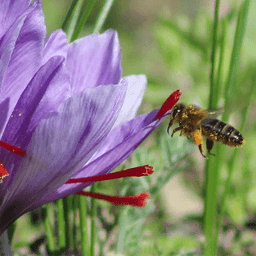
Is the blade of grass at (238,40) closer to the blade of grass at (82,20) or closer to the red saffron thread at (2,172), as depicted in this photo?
the blade of grass at (82,20)

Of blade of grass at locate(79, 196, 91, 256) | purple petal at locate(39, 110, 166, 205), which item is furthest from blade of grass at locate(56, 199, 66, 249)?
purple petal at locate(39, 110, 166, 205)

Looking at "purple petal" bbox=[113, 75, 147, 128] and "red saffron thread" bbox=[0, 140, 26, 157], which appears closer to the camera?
"red saffron thread" bbox=[0, 140, 26, 157]

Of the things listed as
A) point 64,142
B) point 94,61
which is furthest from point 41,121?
point 94,61

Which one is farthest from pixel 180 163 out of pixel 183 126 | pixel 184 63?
pixel 184 63

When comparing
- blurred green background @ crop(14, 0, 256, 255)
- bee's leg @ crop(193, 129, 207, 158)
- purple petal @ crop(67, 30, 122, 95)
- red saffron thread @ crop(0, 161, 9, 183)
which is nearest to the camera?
red saffron thread @ crop(0, 161, 9, 183)

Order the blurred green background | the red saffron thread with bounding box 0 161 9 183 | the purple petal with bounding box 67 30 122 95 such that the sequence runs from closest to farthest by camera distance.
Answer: the red saffron thread with bounding box 0 161 9 183 < the purple petal with bounding box 67 30 122 95 < the blurred green background

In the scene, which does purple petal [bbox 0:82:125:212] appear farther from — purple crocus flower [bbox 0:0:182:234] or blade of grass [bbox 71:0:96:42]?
blade of grass [bbox 71:0:96:42]

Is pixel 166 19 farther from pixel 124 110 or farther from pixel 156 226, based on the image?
pixel 124 110

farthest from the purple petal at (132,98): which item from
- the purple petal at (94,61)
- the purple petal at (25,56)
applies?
the purple petal at (25,56)

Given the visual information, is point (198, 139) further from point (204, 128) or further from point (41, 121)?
point (41, 121)
